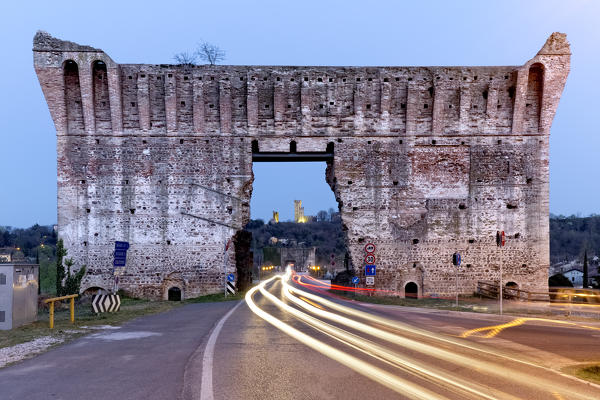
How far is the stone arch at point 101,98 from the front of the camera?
25.3 m

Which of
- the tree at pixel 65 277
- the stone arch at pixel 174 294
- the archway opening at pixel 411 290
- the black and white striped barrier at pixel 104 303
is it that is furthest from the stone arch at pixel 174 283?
the archway opening at pixel 411 290

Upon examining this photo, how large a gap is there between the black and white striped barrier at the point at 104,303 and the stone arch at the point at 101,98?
1199 cm

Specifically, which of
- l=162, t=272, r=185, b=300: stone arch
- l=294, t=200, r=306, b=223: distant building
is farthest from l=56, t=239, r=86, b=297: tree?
l=294, t=200, r=306, b=223: distant building

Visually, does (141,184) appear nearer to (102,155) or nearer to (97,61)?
(102,155)

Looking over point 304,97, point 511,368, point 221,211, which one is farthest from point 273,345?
point 304,97

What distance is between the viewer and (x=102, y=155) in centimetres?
2534

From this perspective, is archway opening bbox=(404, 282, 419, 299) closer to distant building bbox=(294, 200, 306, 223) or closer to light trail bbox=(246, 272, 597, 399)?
light trail bbox=(246, 272, 597, 399)

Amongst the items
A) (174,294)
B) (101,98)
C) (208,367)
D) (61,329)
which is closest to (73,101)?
(101,98)

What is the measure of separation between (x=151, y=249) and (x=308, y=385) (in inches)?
804

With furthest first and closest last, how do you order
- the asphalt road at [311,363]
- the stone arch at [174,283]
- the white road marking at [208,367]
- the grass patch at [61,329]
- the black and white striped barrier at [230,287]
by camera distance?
1. the stone arch at [174,283]
2. the black and white striped barrier at [230,287]
3. the grass patch at [61,329]
4. the asphalt road at [311,363]
5. the white road marking at [208,367]

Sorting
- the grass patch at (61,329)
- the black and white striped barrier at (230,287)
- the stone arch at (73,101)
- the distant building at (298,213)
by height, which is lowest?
the black and white striped barrier at (230,287)

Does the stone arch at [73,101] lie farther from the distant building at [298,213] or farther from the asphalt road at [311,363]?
the distant building at [298,213]

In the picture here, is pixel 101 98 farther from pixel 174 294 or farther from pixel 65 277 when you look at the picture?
pixel 174 294

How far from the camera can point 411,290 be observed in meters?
26.0
